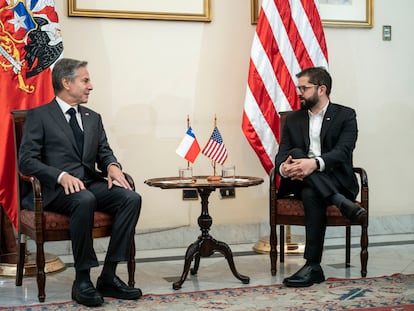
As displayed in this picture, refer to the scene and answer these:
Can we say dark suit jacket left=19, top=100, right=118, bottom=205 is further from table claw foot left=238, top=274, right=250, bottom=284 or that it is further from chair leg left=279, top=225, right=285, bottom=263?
chair leg left=279, top=225, right=285, bottom=263

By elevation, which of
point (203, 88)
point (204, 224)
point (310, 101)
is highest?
point (203, 88)

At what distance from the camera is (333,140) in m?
4.75

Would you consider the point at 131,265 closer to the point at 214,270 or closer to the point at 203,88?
the point at 214,270

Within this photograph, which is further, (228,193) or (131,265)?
(228,193)

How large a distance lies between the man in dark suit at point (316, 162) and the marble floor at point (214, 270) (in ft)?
1.14

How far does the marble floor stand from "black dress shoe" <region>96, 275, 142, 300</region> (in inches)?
7.8

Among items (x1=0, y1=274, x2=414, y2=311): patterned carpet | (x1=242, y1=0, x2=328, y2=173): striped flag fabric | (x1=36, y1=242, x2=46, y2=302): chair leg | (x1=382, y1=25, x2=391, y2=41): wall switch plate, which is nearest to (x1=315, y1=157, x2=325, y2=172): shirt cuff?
(x1=0, y1=274, x2=414, y2=311): patterned carpet

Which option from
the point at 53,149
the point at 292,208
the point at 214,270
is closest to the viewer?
the point at 53,149

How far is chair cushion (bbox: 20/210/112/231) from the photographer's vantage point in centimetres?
404

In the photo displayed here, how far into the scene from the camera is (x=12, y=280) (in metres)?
4.59

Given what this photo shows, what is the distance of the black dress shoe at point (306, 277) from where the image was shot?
14.2ft

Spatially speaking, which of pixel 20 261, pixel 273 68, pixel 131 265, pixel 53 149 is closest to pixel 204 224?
pixel 131 265

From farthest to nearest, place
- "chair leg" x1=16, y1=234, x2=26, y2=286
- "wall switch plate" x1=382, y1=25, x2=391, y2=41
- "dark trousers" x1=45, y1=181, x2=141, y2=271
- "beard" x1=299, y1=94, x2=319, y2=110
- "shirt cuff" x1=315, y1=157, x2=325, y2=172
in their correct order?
"wall switch plate" x1=382, y1=25, x2=391, y2=41 → "beard" x1=299, y1=94, x2=319, y2=110 → "shirt cuff" x1=315, y1=157, x2=325, y2=172 → "chair leg" x1=16, y1=234, x2=26, y2=286 → "dark trousers" x1=45, y1=181, x2=141, y2=271

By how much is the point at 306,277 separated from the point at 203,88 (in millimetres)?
2016
